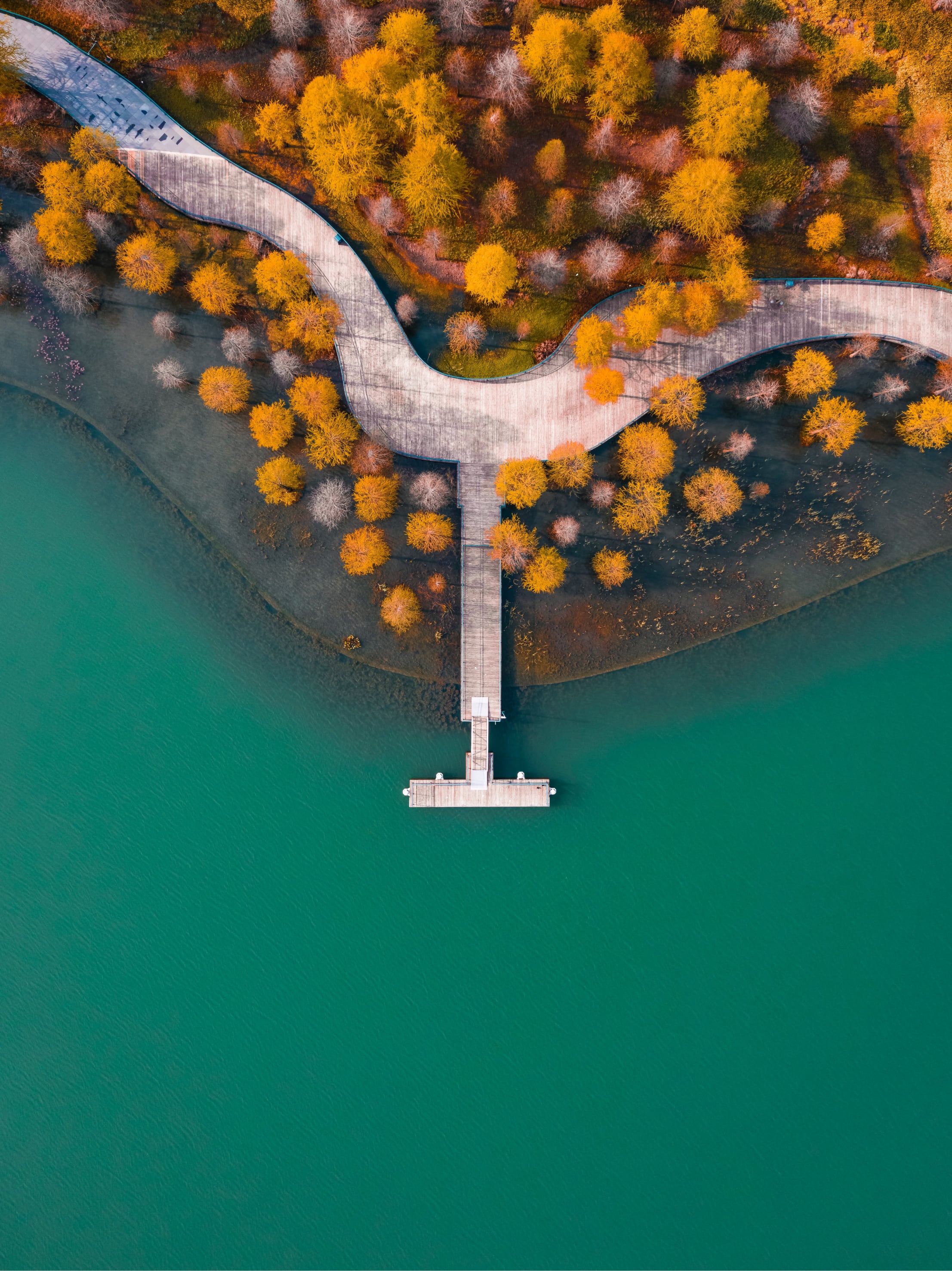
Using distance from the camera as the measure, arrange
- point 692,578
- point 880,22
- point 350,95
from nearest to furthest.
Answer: point 350,95 → point 880,22 → point 692,578

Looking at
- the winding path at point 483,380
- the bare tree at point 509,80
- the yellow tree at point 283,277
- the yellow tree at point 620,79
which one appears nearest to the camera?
the yellow tree at point 620,79

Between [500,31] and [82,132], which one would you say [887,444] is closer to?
[500,31]

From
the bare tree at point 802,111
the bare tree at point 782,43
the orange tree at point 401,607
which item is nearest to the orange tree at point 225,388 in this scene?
the orange tree at point 401,607

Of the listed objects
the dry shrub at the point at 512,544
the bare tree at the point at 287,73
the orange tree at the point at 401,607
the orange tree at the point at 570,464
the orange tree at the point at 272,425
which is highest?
the bare tree at the point at 287,73

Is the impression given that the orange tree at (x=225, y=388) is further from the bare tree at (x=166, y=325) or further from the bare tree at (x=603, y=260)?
the bare tree at (x=603, y=260)

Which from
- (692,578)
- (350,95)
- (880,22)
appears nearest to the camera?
(350,95)

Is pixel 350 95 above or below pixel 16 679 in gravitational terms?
above

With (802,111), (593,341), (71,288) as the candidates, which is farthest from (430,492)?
(802,111)

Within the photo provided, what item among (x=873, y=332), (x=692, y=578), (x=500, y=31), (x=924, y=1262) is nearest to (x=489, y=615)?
(x=692, y=578)
